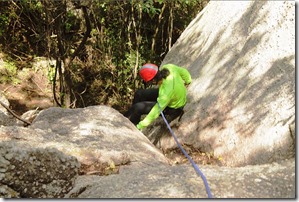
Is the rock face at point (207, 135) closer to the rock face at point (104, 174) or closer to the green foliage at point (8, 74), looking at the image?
the rock face at point (104, 174)

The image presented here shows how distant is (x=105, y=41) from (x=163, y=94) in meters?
5.92

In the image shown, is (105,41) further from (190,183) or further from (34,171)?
(190,183)

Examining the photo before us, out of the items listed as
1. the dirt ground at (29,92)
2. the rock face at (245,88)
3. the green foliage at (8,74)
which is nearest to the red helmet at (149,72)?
the rock face at (245,88)

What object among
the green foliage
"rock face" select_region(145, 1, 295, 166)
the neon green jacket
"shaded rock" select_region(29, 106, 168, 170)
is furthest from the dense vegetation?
"shaded rock" select_region(29, 106, 168, 170)

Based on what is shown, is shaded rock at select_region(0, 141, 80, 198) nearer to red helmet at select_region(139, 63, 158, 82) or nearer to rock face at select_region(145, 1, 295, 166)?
rock face at select_region(145, 1, 295, 166)

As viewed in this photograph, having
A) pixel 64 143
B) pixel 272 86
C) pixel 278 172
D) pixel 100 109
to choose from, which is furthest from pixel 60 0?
pixel 278 172

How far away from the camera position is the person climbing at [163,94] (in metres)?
5.09

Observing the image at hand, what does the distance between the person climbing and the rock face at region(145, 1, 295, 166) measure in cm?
27

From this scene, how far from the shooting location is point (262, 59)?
15.5 feet

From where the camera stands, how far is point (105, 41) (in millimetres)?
10469

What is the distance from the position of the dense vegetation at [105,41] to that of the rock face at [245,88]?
410cm

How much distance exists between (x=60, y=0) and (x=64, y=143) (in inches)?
170

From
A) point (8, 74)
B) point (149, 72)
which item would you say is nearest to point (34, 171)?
point (149, 72)

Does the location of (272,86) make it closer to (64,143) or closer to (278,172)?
(278,172)
